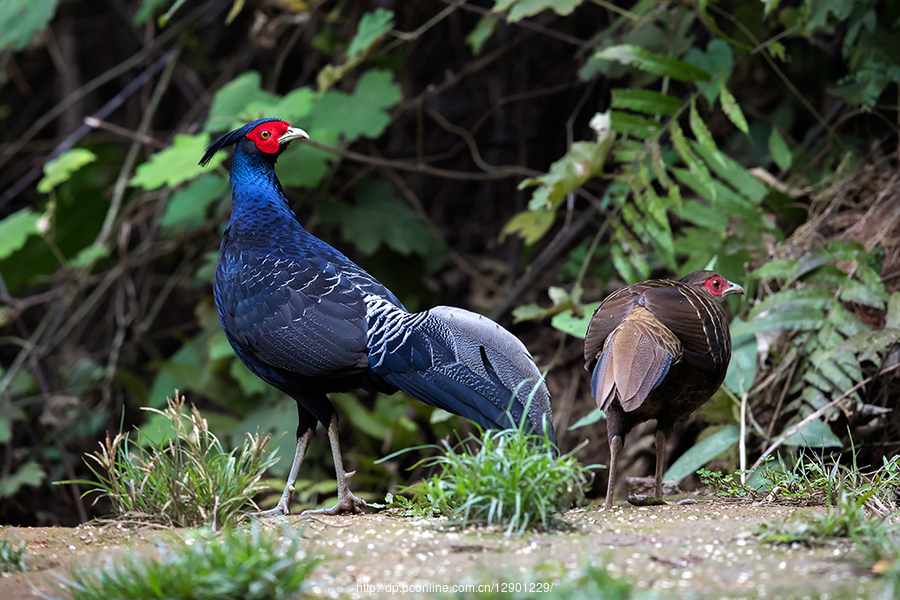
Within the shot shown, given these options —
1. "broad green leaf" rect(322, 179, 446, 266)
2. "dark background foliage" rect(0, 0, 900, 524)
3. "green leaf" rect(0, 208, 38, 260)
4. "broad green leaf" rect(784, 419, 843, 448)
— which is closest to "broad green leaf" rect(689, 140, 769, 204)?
"dark background foliage" rect(0, 0, 900, 524)

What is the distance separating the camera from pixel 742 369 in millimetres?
4539

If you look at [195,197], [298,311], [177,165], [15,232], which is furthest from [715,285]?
[15,232]

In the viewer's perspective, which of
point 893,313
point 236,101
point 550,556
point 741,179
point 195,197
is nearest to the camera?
point 550,556

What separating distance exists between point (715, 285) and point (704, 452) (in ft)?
3.10

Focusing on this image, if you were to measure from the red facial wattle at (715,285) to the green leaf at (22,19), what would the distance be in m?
5.33

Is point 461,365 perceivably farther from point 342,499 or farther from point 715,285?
point 715,285

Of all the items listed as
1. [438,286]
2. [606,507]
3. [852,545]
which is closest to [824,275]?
[606,507]

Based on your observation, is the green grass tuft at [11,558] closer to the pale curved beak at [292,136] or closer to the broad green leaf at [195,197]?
the pale curved beak at [292,136]

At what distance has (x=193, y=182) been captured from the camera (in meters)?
6.90

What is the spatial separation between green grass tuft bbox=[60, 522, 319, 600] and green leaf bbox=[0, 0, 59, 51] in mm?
5420

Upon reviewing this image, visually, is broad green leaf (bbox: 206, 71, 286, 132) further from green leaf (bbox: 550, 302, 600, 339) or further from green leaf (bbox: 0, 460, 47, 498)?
green leaf (bbox: 0, 460, 47, 498)

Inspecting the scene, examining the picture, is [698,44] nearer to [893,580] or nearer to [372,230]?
[372,230]

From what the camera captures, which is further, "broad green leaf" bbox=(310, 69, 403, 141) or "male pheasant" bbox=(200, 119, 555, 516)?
"broad green leaf" bbox=(310, 69, 403, 141)

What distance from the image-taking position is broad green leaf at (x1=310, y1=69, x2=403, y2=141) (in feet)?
19.9
